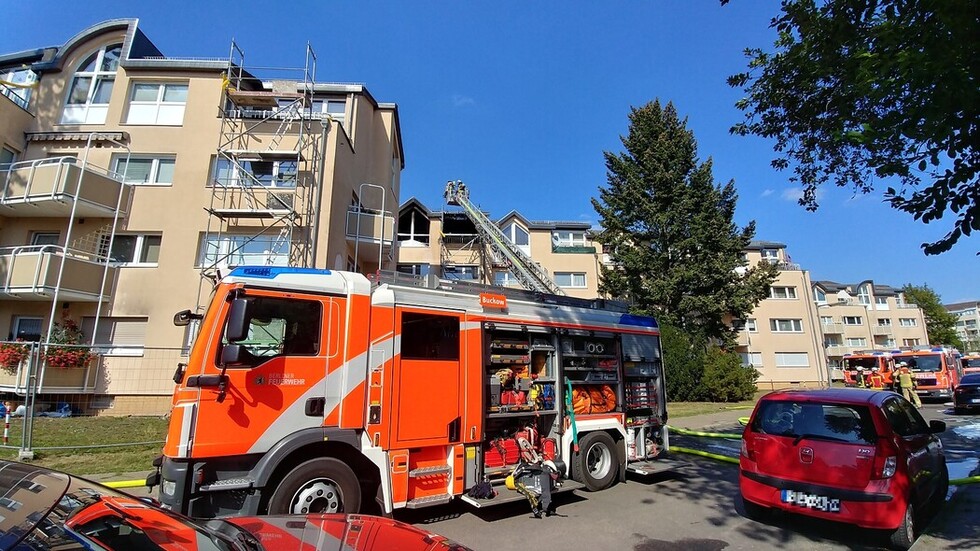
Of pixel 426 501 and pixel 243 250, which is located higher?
pixel 243 250

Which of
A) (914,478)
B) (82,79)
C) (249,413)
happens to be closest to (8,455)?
(249,413)

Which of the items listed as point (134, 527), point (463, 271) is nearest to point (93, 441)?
point (134, 527)

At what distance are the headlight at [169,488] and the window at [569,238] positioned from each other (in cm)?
3141

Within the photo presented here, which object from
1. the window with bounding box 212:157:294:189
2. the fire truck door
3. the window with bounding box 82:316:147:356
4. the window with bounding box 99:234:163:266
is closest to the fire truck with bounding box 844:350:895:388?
the fire truck door

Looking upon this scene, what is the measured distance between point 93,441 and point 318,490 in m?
7.98

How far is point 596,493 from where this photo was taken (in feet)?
24.1

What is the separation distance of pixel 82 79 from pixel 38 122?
215cm

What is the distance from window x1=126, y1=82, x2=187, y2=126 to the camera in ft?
56.3

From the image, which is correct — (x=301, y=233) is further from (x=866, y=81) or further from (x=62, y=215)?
(x=866, y=81)

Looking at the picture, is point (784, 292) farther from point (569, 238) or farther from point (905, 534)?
point (905, 534)

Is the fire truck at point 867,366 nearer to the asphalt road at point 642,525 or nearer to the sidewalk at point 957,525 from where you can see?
the sidewalk at point 957,525

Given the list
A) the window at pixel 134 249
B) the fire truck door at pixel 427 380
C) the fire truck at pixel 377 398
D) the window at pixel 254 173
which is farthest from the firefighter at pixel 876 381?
the window at pixel 134 249

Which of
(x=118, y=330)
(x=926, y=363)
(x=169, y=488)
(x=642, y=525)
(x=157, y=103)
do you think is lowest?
(x=642, y=525)

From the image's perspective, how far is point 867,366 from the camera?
31.0 m
